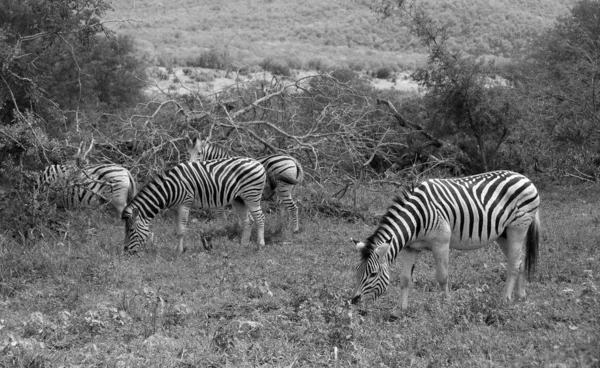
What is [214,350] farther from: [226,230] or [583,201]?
[583,201]

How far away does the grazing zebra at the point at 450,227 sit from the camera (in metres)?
8.29

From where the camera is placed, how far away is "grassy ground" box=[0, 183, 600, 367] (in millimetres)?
6488

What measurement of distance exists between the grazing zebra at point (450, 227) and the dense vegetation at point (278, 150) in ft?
1.37

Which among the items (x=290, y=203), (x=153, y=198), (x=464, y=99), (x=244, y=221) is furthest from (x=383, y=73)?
(x=153, y=198)

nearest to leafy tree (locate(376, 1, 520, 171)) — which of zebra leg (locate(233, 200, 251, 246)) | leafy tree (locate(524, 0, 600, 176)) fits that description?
leafy tree (locate(524, 0, 600, 176))

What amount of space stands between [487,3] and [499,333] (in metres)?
51.0

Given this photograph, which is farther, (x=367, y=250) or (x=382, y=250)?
(x=367, y=250)

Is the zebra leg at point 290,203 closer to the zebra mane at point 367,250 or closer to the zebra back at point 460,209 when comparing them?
the zebra back at point 460,209

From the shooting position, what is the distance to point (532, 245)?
8.98 m

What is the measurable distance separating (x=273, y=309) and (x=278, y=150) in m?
7.02

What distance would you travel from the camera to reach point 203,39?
57.5 metres

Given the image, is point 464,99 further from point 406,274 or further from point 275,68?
point 275,68

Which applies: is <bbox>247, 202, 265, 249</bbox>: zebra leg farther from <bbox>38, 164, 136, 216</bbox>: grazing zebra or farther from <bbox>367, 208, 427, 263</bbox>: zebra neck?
<bbox>367, 208, 427, 263</bbox>: zebra neck

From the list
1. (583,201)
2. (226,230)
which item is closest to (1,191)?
(226,230)
